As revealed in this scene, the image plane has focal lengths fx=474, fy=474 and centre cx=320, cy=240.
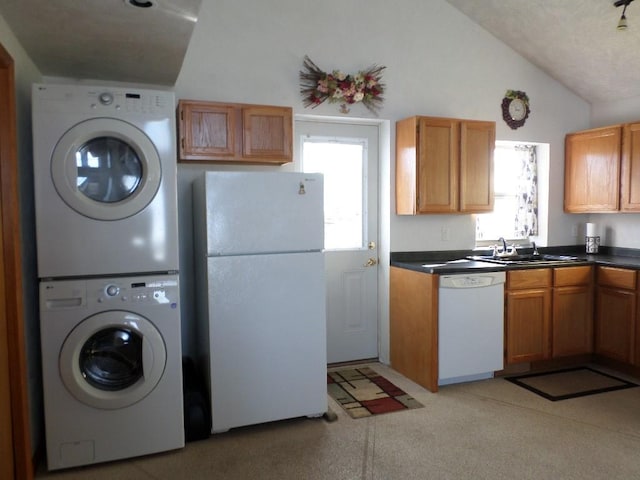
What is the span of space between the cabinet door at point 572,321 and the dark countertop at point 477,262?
0.80ft

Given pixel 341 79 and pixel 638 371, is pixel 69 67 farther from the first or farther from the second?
pixel 638 371

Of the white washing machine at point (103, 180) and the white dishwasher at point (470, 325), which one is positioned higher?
the white washing machine at point (103, 180)

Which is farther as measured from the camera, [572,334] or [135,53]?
[572,334]

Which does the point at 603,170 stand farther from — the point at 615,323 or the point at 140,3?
the point at 140,3

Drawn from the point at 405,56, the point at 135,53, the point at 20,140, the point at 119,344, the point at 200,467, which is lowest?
the point at 200,467

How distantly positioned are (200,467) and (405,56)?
11.1ft

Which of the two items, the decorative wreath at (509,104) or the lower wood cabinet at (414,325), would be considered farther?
the decorative wreath at (509,104)

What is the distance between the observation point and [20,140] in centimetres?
247

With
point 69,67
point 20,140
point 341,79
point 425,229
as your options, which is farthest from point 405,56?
point 20,140

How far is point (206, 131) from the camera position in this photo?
3.15 meters

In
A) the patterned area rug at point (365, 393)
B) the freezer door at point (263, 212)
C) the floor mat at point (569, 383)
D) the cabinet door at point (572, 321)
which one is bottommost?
the floor mat at point (569, 383)

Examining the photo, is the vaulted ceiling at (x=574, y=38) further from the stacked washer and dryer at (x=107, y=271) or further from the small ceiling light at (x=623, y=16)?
the stacked washer and dryer at (x=107, y=271)

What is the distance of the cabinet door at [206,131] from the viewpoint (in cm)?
310

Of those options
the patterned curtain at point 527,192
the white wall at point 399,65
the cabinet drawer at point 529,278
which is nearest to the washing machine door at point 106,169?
the white wall at point 399,65
